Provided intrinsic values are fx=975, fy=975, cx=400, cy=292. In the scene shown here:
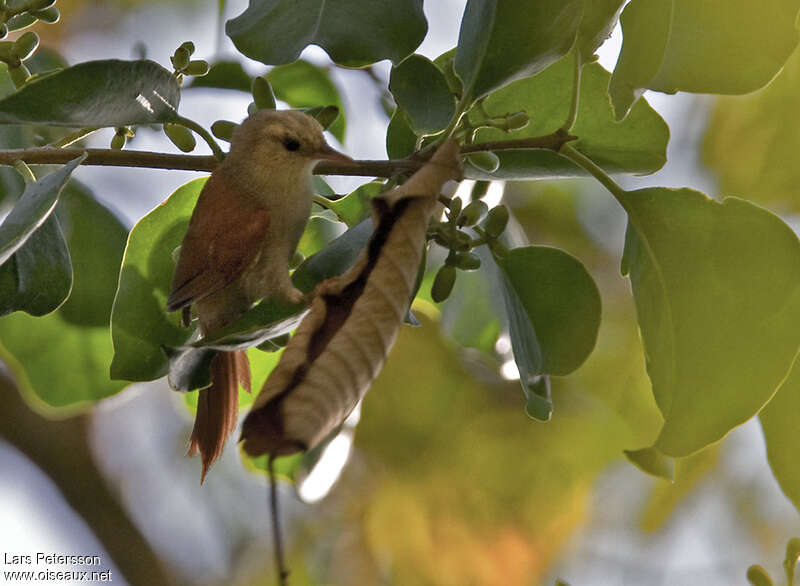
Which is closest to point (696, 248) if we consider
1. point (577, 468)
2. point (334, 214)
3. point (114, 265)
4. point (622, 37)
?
point (622, 37)

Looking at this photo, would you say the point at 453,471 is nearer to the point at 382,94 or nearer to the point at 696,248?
the point at 382,94

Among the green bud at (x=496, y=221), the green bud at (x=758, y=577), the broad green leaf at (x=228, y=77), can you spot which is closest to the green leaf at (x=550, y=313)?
the green bud at (x=496, y=221)

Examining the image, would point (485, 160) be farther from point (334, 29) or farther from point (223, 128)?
point (223, 128)

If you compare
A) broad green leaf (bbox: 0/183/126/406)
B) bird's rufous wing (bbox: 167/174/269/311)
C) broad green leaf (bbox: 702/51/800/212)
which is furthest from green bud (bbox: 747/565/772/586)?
broad green leaf (bbox: 702/51/800/212)

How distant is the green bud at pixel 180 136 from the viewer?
1237 millimetres

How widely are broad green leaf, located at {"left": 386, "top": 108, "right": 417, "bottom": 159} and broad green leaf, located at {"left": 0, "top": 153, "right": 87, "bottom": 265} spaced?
442mm

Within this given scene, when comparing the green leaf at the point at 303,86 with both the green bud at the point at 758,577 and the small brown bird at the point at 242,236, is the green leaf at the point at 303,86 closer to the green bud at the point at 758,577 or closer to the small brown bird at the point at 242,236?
the small brown bird at the point at 242,236

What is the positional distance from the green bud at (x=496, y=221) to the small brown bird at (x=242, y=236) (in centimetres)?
19

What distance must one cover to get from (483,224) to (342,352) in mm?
547

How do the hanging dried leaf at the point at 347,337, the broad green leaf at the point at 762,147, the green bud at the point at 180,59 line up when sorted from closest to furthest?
the hanging dried leaf at the point at 347,337, the green bud at the point at 180,59, the broad green leaf at the point at 762,147

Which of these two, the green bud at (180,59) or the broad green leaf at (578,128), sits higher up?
the green bud at (180,59)

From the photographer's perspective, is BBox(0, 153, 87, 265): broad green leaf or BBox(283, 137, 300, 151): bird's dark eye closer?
BBox(0, 153, 87, 265): broad green leaf

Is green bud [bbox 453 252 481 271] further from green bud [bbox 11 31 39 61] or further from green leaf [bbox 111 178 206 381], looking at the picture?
green bud [bbox 11 31 39 61]

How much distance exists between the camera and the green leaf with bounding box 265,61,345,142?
177 cm
